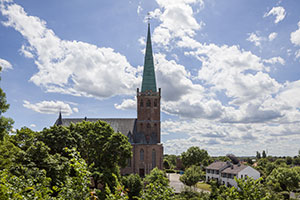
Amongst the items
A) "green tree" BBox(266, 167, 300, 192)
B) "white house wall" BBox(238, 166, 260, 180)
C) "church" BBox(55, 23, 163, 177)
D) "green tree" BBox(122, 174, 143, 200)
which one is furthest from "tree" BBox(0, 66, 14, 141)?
"white house wall" BBox(238, 166, 260, 180)

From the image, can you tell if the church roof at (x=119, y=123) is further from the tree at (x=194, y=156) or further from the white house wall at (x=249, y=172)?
the tree at (x=194, y=156)

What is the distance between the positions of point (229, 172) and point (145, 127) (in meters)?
26.6

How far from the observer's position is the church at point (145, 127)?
2751 inches

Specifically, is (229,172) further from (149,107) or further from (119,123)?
(119,123)

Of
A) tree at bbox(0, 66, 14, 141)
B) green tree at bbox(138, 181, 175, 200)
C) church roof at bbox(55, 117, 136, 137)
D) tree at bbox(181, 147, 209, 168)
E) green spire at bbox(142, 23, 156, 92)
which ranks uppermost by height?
green spire at bbox(142, 23, 156, 92)

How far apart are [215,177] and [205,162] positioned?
90.7 ft

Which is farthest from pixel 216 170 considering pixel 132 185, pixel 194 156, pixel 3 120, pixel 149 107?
pixel 3 120

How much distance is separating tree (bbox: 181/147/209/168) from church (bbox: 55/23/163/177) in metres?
32.1

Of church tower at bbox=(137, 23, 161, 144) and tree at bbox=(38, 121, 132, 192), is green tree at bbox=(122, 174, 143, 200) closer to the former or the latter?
tree at bbox=(38, 121, 132, 192)

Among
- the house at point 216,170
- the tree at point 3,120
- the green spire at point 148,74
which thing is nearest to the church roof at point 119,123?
the green spire at point 148,74

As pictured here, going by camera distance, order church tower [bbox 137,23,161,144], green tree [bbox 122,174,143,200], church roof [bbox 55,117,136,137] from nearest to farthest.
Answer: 1. green tree [bbox 122,174,143,200]
2. church tower [bbox 137,23,161,144]
3. church roof [bbox 55,117,136,137]

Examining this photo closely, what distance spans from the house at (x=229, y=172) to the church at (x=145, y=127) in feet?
61.9

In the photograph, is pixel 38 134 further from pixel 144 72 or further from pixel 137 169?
pixel 144 72

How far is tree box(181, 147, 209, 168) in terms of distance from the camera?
323 feet
